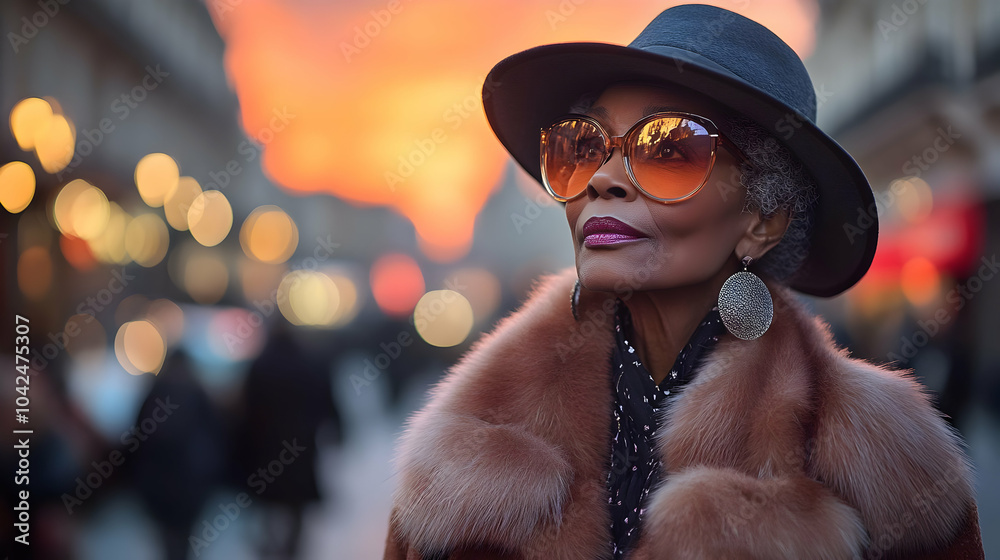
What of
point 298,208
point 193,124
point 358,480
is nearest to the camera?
point 358,480

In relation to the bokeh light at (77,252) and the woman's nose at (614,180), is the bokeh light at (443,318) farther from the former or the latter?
the woman's nose at (614,180)

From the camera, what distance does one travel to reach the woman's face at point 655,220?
1846 mm

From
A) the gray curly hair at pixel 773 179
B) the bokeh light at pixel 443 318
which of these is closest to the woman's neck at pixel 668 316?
the gray curly hair at pixel 773 179

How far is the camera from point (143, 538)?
618cm

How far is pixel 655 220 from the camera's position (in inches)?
72.6

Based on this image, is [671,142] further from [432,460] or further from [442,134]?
[442,134]

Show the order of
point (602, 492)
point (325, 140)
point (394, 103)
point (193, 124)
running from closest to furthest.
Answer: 1. point (602, 492)
2. point (394, 103)
3. point (325, 140)
4. point (193, 124)

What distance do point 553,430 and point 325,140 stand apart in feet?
67.3

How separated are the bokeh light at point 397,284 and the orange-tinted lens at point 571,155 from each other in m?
21.8

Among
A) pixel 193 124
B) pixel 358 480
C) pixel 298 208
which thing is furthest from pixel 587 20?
pixel 298 208

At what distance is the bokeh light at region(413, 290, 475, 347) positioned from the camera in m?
23.9

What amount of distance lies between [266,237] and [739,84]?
30241 millimetres

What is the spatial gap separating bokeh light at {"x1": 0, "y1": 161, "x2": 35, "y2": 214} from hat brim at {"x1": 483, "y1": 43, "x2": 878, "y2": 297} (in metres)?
7.50

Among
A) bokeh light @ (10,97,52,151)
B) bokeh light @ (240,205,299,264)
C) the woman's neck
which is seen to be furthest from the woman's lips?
bokeh light @ (240,205,299,264)
